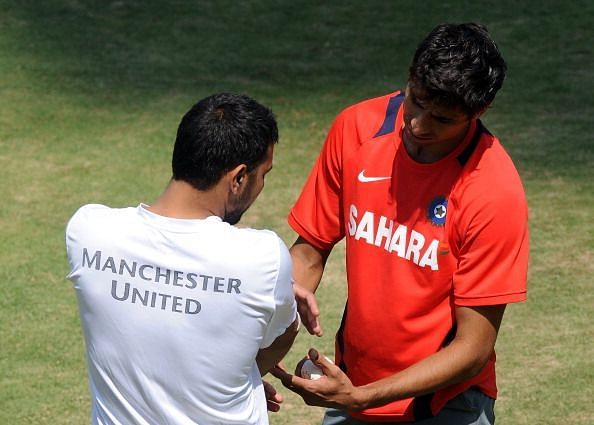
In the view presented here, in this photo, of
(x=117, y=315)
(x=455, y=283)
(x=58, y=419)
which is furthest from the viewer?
(x=58, y=419)

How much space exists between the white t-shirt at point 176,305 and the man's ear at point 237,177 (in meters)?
0.09

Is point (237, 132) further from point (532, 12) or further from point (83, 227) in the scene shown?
point (532, 12)

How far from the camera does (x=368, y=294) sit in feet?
11.0

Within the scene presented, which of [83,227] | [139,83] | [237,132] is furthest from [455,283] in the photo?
[139,83]

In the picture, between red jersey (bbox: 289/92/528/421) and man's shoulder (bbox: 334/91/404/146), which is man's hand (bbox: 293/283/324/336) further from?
man's shoulder (bbox: 334/91/404/146)

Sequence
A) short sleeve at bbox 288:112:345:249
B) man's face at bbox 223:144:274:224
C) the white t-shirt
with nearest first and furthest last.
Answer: the white t-shirt → man's face at bbox 223:144:274:224 → short sleeve at bbox 288:112:345:249

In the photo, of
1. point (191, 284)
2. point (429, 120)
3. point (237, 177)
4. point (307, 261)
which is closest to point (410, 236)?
point (429, 120)

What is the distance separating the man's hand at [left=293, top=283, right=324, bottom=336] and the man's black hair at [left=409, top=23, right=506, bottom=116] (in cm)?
62

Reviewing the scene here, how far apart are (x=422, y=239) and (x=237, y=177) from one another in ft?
2.26

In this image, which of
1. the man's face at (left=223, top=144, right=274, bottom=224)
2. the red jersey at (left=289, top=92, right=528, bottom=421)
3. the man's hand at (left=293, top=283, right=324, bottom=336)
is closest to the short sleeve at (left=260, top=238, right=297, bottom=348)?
the man's face at (left=223, top=144, right=274, bottom=224)

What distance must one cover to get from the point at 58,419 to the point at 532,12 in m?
6.89

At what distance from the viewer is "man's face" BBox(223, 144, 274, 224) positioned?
9.16 ft

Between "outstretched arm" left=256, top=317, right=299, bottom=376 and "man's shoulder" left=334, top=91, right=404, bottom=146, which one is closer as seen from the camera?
"outstretched arm" left=256, top=317, right=299, bottom=376

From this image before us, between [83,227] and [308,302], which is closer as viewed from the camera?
[83,227]
